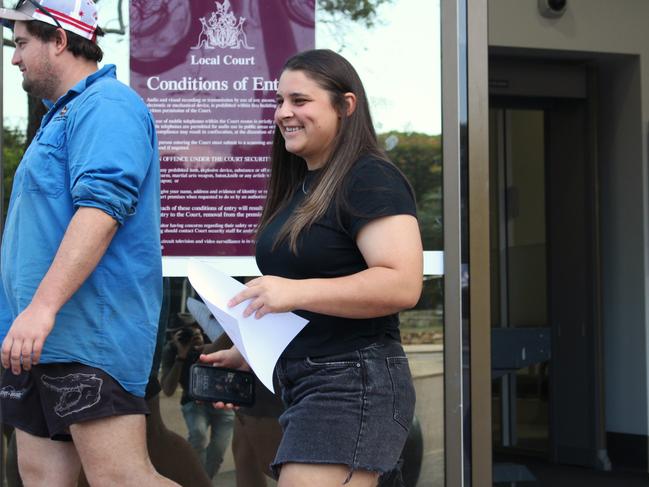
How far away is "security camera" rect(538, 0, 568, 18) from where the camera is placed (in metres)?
7.05

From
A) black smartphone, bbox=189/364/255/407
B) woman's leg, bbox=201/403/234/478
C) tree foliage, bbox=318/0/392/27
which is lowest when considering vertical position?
woman's leg, bbox=201/403/234/478

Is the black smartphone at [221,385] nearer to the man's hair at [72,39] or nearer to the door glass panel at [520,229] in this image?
the man's hair at [72,39]

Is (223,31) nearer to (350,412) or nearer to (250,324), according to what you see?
(250,324)

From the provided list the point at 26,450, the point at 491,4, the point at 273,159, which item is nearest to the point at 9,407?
the point at 26,450

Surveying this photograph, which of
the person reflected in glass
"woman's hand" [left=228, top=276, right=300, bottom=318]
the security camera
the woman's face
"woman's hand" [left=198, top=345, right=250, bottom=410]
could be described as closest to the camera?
"woman's hand" [left=228, top=276, right=300, bottom=318]

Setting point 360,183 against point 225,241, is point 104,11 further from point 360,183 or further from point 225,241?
point 360,183

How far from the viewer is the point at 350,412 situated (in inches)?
91.8

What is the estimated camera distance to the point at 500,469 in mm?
6828

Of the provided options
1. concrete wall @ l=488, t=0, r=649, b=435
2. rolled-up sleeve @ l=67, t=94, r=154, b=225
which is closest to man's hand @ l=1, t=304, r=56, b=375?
rolled-up sleeve @ l=67, t=94, r=154, b=225

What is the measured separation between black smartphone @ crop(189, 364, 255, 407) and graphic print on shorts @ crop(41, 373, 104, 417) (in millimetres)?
254

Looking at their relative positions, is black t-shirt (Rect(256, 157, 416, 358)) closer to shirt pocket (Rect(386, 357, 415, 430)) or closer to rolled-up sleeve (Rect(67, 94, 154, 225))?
shirt pocket (Rect(386, 357, 415, 430))

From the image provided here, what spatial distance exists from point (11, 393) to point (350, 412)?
1118mm

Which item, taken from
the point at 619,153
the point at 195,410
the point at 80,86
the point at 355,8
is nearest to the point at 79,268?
the point at 80,86

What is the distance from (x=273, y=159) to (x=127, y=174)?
0.38 meters
